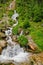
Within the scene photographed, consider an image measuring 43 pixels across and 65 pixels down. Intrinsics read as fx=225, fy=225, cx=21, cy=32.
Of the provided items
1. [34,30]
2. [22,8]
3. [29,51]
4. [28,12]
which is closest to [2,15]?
[22,8]

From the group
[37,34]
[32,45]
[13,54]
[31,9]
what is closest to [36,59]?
[32,45]

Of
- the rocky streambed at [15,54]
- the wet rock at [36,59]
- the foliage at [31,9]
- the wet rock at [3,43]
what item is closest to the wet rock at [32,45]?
the rocky streambed at [15,54]

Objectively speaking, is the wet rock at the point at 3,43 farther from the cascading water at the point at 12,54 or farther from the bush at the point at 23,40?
the bush at the point at 23,40

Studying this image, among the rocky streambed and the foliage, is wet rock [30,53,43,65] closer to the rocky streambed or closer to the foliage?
the rocky streambed

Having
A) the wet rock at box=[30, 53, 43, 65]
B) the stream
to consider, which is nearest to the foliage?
the stream

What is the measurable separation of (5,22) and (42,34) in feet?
34.0

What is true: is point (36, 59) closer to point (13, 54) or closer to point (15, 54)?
point (15, 54)

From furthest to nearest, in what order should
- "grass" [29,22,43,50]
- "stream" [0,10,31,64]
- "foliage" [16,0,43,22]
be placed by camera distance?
"foliage" [16,0,43,22] → "grass" [29,22,43,50] → "stream" [0,10,31,64]

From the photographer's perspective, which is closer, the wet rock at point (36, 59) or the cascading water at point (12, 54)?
the wet rock at point (36, 59)

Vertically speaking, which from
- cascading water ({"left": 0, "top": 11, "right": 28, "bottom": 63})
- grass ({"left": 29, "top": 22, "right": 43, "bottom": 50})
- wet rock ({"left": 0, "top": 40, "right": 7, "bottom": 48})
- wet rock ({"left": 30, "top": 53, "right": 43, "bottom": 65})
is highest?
wet rock ({"left": 30, "top": 53, "right": 43, "bottom": 65})

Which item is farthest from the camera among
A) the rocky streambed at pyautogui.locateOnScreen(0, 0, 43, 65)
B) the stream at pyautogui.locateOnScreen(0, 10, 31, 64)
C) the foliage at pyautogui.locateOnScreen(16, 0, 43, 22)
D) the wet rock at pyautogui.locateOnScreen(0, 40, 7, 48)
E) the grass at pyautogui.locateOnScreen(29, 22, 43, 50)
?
the foliage at pyautogui.locateOnScreen(16, 0, 43, 22)

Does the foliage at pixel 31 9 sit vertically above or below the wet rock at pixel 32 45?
below

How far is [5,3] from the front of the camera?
5097cm

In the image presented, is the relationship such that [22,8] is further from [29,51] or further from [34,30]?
[29,51]
